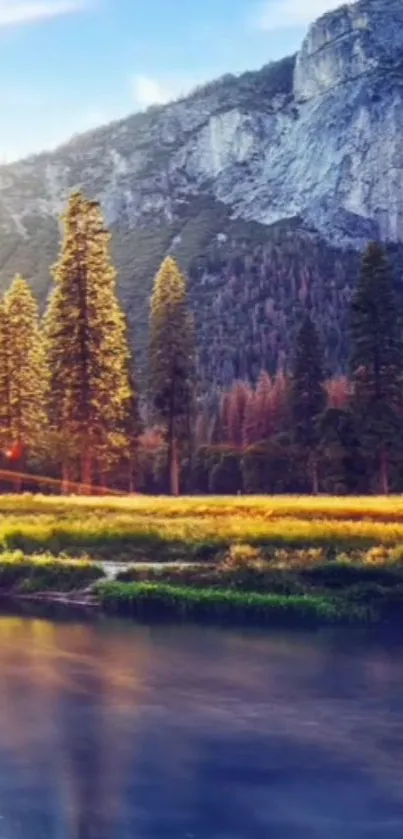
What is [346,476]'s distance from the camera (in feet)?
214

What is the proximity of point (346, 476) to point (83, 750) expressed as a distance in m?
43.2

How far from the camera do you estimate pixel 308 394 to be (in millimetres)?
73938

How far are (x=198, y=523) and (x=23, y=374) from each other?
99.6 feet

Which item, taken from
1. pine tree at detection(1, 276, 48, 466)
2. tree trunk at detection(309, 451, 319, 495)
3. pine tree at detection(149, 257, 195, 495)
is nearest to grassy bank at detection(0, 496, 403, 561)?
pine tree at detection(149, 257, 195, 495)

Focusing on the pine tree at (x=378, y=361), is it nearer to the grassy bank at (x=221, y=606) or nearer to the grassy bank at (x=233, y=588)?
the grassy bank at (x=233, y=588)

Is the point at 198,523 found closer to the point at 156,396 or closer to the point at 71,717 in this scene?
the point at 71,717

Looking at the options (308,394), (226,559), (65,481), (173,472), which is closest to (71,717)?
(226,559)

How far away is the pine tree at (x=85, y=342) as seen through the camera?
62781 mm

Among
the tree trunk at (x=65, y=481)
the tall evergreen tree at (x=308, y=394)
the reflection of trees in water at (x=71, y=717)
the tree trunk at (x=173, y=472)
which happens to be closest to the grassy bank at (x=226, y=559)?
the reflection of trees in water at (x=71, y=717)

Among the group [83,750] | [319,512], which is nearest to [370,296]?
[319,512]

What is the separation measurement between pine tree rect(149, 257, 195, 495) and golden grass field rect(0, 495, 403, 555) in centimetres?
1967

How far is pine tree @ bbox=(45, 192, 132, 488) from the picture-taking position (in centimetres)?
6278

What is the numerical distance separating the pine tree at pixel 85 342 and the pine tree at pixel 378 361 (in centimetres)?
1281

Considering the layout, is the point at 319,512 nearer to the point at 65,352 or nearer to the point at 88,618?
the point at 88,618
